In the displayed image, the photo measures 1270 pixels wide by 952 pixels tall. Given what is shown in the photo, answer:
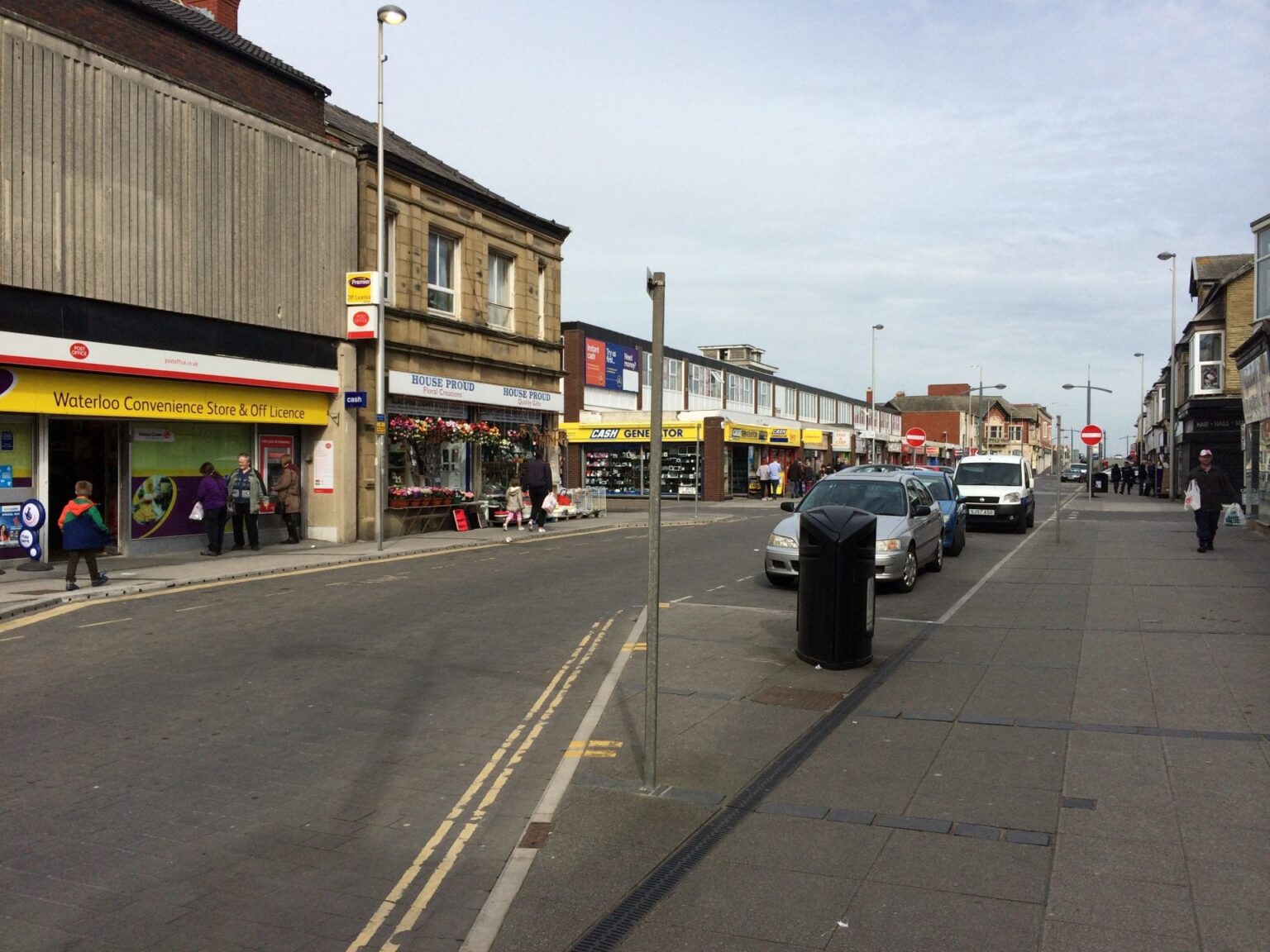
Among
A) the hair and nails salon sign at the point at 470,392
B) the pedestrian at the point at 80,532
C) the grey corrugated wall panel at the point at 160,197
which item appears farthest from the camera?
the hair and nails salon sign at the point at 470,392

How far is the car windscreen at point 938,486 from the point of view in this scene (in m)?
18.9

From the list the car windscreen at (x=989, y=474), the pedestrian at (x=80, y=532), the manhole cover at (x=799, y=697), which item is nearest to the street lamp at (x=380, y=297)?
the pedestrian at (x=80, y=532)

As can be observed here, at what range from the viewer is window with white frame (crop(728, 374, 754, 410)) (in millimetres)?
65312

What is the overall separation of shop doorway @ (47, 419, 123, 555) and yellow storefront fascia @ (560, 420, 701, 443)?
82.7 ft

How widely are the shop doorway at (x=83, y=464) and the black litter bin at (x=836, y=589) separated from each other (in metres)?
12.3

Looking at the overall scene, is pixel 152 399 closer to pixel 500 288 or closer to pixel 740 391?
pixel 500 288

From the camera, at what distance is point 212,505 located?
54.7 ft

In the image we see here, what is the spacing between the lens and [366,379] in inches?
827

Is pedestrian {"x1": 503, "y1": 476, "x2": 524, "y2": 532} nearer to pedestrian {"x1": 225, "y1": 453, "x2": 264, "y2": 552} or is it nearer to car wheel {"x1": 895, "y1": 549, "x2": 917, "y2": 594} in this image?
pedestrian {"x1": 225, "y1": 453, "x2": 264, "y2": 552}

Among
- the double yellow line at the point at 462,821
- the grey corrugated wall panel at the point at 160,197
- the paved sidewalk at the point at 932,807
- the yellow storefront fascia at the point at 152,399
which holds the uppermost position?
the grey corrugated wall panel at the point at 160,197

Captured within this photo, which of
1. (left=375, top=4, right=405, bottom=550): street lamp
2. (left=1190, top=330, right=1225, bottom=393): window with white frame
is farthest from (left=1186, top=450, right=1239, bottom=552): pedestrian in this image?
(left=1190, top=330, right=1225, bottom=393): window with white frame

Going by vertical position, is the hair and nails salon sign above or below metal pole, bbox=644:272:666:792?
above

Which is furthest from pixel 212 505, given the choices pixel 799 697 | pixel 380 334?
pixel 799 697

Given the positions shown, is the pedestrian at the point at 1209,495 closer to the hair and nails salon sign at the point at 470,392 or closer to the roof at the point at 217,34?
the hair and nails salon sign at the point at 470,392
